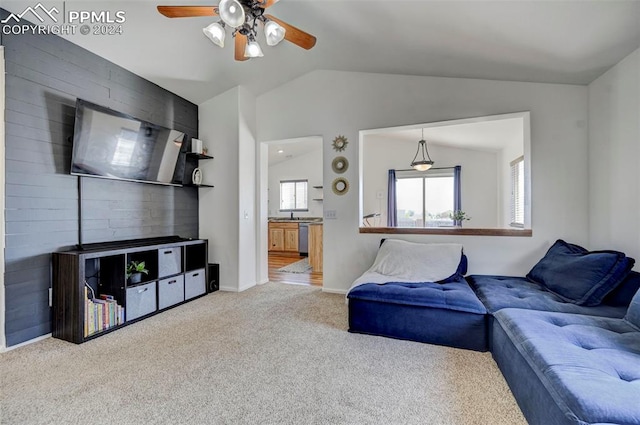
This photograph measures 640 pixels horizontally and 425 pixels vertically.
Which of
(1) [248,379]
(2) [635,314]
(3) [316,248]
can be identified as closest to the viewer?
(2) [635,314]

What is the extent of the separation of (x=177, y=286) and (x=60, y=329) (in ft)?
3.40

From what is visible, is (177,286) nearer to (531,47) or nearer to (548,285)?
(548,285)

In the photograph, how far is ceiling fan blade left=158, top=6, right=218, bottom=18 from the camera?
1887 millimetres

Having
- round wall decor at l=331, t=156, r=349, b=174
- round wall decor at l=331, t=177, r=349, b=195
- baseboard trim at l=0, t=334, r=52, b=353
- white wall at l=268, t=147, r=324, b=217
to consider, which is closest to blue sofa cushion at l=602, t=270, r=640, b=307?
round wall decor at l=331, t=177, r=349, b=195

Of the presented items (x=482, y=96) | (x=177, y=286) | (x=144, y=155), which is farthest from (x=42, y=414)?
(x=482, y=96)

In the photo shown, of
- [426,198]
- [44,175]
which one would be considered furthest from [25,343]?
[426,198]

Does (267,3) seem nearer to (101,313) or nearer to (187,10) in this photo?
(187,10)

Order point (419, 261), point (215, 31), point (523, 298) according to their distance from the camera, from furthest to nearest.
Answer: point (419, 261) → point (523, 298) → point (215, 31)

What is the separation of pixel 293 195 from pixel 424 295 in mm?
6174

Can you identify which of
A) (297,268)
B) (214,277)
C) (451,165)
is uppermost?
(451,165)

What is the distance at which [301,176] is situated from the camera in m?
8.12

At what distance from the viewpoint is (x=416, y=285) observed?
2691 millimetres

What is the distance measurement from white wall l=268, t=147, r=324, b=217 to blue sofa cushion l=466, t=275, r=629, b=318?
17.8 ft

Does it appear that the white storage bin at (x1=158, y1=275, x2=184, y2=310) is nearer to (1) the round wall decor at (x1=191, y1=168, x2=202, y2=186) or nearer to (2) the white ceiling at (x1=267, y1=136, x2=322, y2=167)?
(1) the round wall decor at (x1=191, y1=168, x2=202, y2=186)
